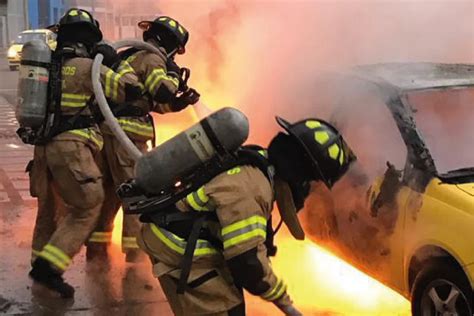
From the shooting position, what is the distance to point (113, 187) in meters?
5.56

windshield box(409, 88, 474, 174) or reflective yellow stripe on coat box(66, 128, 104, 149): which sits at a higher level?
windshield box(409, 88, 474, 174)

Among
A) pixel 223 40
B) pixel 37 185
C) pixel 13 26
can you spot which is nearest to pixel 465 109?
pixel 37 185

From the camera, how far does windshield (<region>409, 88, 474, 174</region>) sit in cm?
398

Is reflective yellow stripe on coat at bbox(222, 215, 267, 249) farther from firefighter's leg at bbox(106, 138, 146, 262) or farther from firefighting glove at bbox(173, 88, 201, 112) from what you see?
firefighting glove at bbox(173, 88, 201, 112)

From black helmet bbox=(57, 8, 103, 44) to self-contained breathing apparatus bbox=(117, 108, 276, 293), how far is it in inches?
87.6

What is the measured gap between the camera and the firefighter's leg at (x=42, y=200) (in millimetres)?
4883

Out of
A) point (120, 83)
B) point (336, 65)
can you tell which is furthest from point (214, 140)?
point (336, 65)

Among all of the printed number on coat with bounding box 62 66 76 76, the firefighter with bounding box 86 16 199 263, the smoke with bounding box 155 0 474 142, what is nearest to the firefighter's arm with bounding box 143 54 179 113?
the firefighter with bounding box 86 16 199 263

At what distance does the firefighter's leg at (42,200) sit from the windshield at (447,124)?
2.39 meters

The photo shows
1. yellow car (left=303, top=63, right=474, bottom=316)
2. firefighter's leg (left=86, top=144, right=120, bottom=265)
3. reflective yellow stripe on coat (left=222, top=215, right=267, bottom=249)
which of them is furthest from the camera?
firefighter's leg (left=86, top=144, right=120, bottom=265)

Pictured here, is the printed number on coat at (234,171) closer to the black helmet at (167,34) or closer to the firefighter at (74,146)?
the firefighter at (74,146)

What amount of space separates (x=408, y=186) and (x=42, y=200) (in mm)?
2471

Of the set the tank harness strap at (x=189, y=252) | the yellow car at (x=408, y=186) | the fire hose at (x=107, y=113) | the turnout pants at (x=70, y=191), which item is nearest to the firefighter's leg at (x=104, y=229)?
the turnout pants at (x=70, y=191)

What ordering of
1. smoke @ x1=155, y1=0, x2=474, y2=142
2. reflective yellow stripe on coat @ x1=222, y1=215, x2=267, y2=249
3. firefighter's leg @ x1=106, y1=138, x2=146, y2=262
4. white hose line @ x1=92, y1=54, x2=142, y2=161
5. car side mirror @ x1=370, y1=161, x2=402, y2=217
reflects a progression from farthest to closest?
smoke @ x1=155, y1=0, x2=474, y2=142, firefighter's leg @ x1=106, y1=138, x2=146, y2=262, white hose line @ x1=92, y1=54, x2=142, y2=161, car side mirror @ x1=370, y1=161, x2=402, y2=217, reflective yellow stripe on coat @ x1=222, y1=215, x2=267, y2=249
